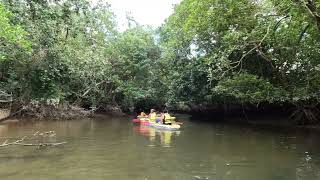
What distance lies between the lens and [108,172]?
→ 36.7ft

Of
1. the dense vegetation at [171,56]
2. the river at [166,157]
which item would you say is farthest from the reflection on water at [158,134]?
the dense vegetation at [171,56]

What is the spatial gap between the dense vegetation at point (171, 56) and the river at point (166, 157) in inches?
115

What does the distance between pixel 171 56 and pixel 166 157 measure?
765 inches

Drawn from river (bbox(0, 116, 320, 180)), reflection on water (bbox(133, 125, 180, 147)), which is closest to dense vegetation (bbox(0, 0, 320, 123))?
river (bbox(0, 116, 320, 180))

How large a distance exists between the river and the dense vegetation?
2.92m

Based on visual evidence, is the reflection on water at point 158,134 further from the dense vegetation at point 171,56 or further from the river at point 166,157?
the dense vegetation at point 171,56

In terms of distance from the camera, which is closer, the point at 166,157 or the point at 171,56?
the point at 166,157

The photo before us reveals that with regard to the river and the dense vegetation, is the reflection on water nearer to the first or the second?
the river

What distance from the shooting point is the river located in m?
11.0

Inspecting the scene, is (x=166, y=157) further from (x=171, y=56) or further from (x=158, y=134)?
(x=171, y=56)

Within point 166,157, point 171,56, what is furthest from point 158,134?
point 171,56

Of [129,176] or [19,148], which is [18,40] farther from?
[129,176]

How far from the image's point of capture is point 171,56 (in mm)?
32438

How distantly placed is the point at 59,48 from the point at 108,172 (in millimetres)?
13864
